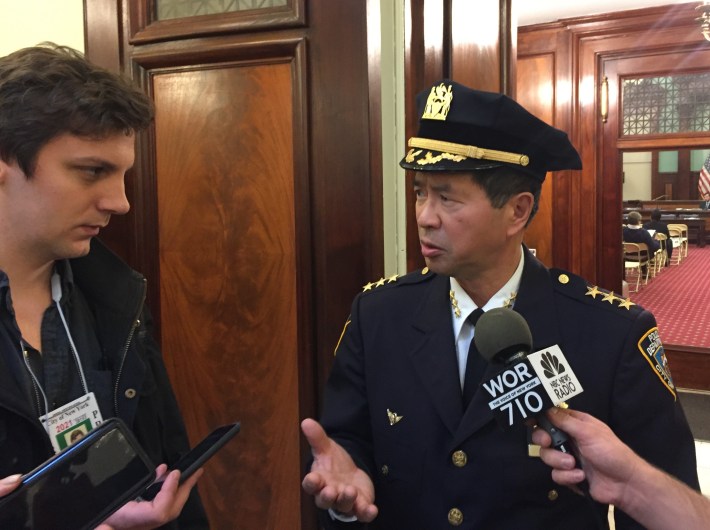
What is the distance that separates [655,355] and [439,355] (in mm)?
395

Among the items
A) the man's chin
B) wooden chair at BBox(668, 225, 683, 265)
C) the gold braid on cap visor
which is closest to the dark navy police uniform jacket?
the gold braid on cap visor

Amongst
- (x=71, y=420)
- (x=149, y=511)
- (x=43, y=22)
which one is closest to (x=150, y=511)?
(x=149, y=511)

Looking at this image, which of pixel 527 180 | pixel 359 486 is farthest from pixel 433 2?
pixel 359 486

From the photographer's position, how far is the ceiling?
4.05 meters

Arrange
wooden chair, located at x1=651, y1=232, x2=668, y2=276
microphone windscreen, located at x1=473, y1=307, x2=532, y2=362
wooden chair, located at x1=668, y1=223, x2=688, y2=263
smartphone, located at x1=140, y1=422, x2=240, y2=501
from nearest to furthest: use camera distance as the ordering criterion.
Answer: microphone windscreen, located at x1=473, y1=307, x2=532, y2=362
smartphone, located at x1=140, y1=422, x2=240, y2=501
wooden chair, located at x1=651, y1=232, x2=668, y2=276
wooden chair, located at x1=668, y1=223, x2=688, y2=263

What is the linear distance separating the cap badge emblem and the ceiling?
10.2ft

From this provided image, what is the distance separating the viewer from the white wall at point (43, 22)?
1.84 m

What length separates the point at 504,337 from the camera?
0.84m

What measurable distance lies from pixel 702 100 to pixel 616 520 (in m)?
4.11

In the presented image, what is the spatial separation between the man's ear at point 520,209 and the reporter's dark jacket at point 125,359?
2.46 ft

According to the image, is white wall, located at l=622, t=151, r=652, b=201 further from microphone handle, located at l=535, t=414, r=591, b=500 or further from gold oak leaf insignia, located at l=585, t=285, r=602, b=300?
microphone handle, located at l=535, t=414, r=591, b=500

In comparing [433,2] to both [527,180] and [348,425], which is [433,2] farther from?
[348,425]

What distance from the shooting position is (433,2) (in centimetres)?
182

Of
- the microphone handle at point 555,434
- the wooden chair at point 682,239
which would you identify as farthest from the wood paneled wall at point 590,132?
the wooden chair at point 682,239
